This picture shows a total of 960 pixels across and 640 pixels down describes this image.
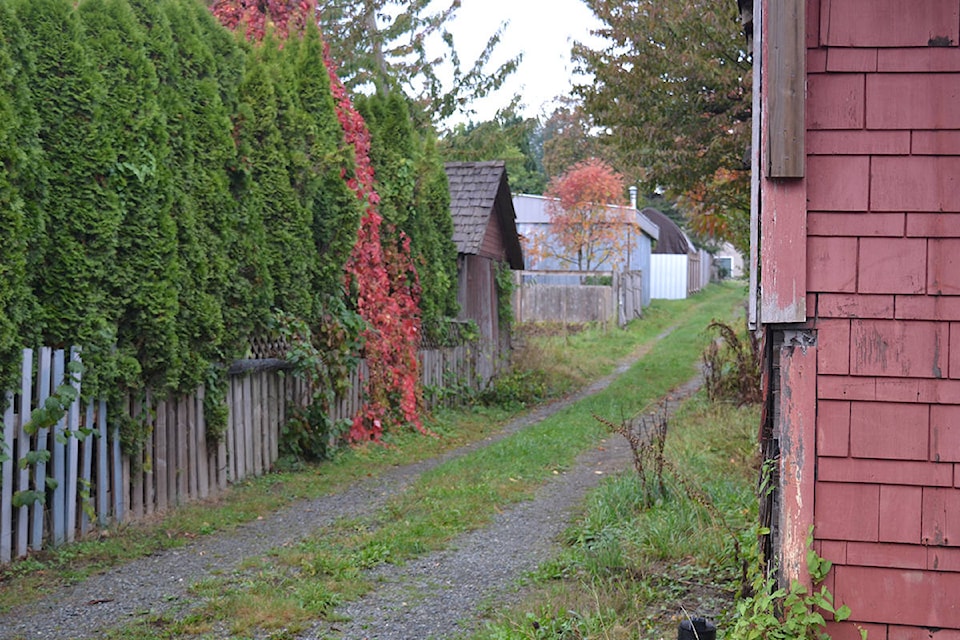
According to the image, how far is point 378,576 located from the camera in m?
6.34

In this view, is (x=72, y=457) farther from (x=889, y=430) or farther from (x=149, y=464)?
(x=889, y=430)

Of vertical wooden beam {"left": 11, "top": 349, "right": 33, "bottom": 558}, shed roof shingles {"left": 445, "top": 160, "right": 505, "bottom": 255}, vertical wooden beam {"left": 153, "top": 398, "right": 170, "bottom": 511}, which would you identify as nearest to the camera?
vertical wooden beam {"left": 11, "top": 349, "right": 33, "bottom": 558}

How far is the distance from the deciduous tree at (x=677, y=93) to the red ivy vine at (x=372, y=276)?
4401 millimetres

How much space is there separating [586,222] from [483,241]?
17.5 meters

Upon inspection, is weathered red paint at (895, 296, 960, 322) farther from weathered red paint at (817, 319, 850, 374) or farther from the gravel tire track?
the gravel tire track

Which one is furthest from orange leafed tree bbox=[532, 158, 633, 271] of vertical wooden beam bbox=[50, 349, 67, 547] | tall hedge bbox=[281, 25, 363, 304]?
vertical wooden beam bbox=[50, 349, 67, 547]

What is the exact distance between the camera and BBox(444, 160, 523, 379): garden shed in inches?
671

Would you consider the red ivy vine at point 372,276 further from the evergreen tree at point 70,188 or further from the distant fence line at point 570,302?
the distant fence line at point 570,302

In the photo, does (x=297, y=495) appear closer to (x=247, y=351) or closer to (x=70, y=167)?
(x=247, y=351)

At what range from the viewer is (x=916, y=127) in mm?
4633

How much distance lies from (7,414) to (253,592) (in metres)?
2.07

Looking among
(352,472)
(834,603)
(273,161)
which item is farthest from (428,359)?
(834,603)

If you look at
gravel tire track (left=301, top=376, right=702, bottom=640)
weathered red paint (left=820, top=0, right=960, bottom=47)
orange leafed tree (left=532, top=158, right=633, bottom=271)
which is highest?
orange leafed tree (left=532, top=158, right=633, bottom=271)

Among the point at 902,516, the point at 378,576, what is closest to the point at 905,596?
the point at 902,516
